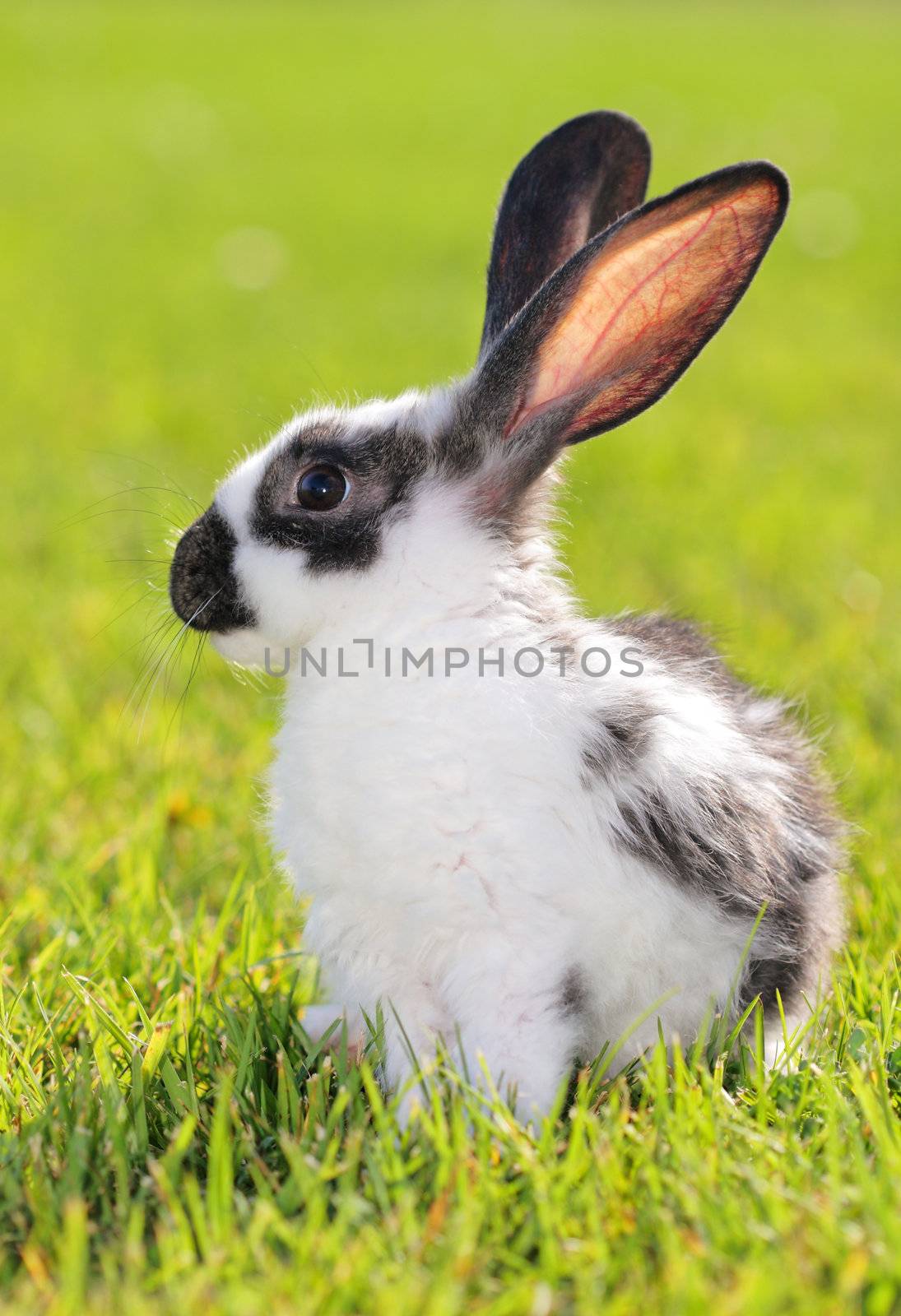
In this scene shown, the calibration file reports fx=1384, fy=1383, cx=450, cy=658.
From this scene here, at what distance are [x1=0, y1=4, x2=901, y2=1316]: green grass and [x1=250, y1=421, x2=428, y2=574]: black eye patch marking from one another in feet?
1.66

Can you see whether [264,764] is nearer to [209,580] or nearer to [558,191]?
[209,580]

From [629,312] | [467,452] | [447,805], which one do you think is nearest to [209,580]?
[467,452]

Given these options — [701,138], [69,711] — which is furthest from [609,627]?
[701,138]

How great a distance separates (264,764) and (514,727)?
1801 millimetres

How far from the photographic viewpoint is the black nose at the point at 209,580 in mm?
2512

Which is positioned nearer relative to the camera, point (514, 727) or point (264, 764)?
point (514, 727)

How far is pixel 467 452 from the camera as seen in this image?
8.18 ft

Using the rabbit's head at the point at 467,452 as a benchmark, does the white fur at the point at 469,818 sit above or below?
below

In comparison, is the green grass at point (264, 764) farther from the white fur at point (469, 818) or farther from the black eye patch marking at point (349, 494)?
the black eye patch marking at point (349, 494)

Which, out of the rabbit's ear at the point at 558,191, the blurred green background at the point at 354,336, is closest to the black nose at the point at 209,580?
the blurred green background at the point at 354,336

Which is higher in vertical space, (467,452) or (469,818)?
(467,452)

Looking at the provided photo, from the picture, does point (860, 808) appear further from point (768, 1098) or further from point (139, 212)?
point (139, 212)

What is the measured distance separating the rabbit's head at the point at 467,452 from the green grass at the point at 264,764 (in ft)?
1.78

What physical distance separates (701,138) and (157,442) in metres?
10.1
